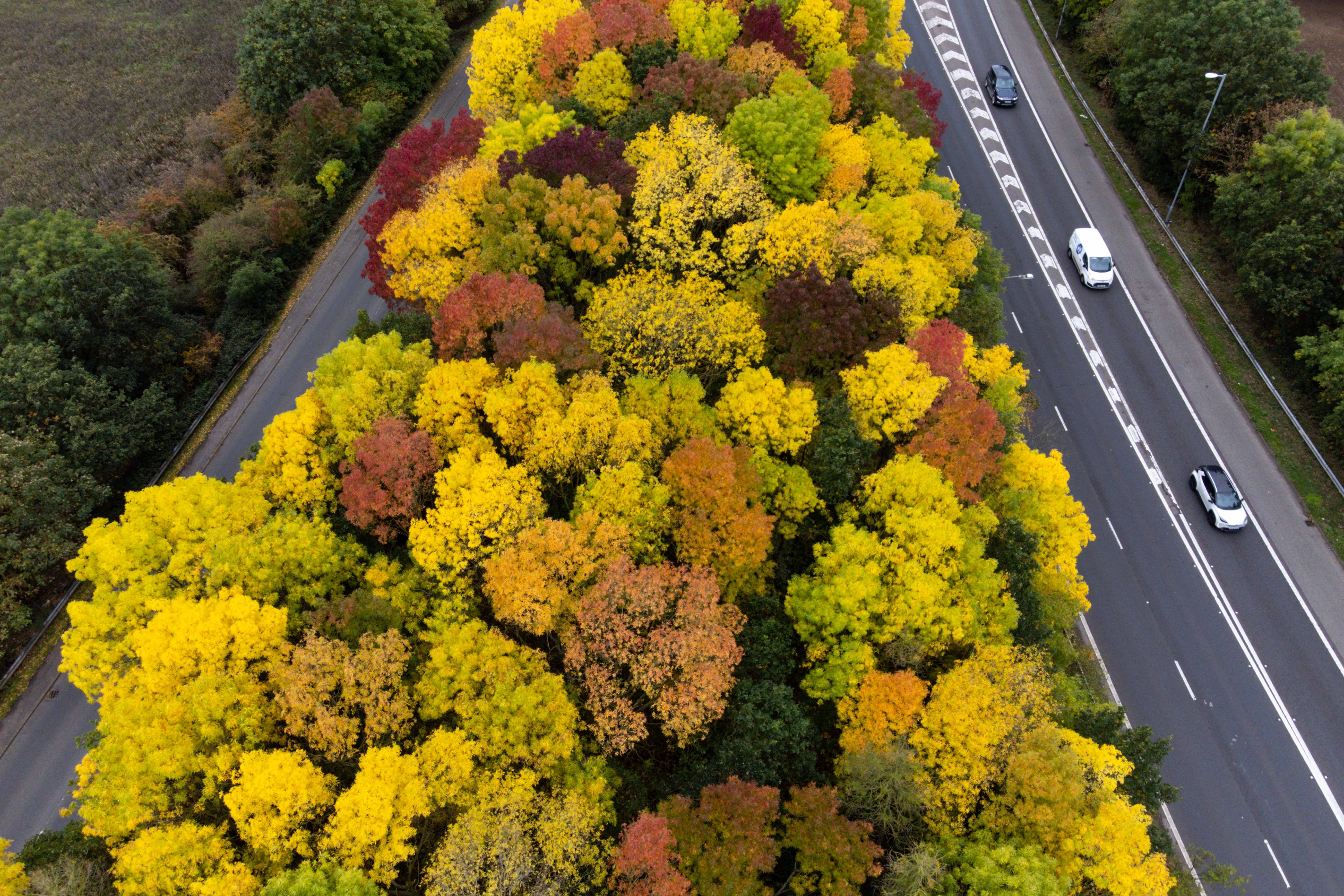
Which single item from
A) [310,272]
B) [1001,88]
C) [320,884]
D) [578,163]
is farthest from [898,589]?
[1001,88]

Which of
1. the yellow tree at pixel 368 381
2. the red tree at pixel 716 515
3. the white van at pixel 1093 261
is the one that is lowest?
the white van at pixel 1093 261

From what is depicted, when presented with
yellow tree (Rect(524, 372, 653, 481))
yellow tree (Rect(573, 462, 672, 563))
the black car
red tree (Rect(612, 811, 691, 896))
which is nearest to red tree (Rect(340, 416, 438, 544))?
yellow tree (Rect(524, 372, 653, 481))

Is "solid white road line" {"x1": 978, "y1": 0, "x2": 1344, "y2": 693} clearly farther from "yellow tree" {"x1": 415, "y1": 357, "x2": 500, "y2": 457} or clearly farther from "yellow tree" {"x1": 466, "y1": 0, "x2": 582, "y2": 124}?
"yellow tree" {"x1": 415, "y1": 357, "x2": 500, "y2": 457}

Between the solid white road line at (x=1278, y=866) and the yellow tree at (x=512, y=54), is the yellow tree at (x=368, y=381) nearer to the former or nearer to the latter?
the yellow tree at (x=512, y=54)

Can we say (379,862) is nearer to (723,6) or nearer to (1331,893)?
(1331,893)

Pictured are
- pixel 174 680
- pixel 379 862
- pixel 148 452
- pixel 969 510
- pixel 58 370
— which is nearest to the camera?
pixel 379 862

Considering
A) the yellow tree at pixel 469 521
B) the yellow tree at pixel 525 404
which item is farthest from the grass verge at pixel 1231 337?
the yellow tree at pixel 469 521

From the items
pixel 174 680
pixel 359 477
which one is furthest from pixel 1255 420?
pixel 174 680
